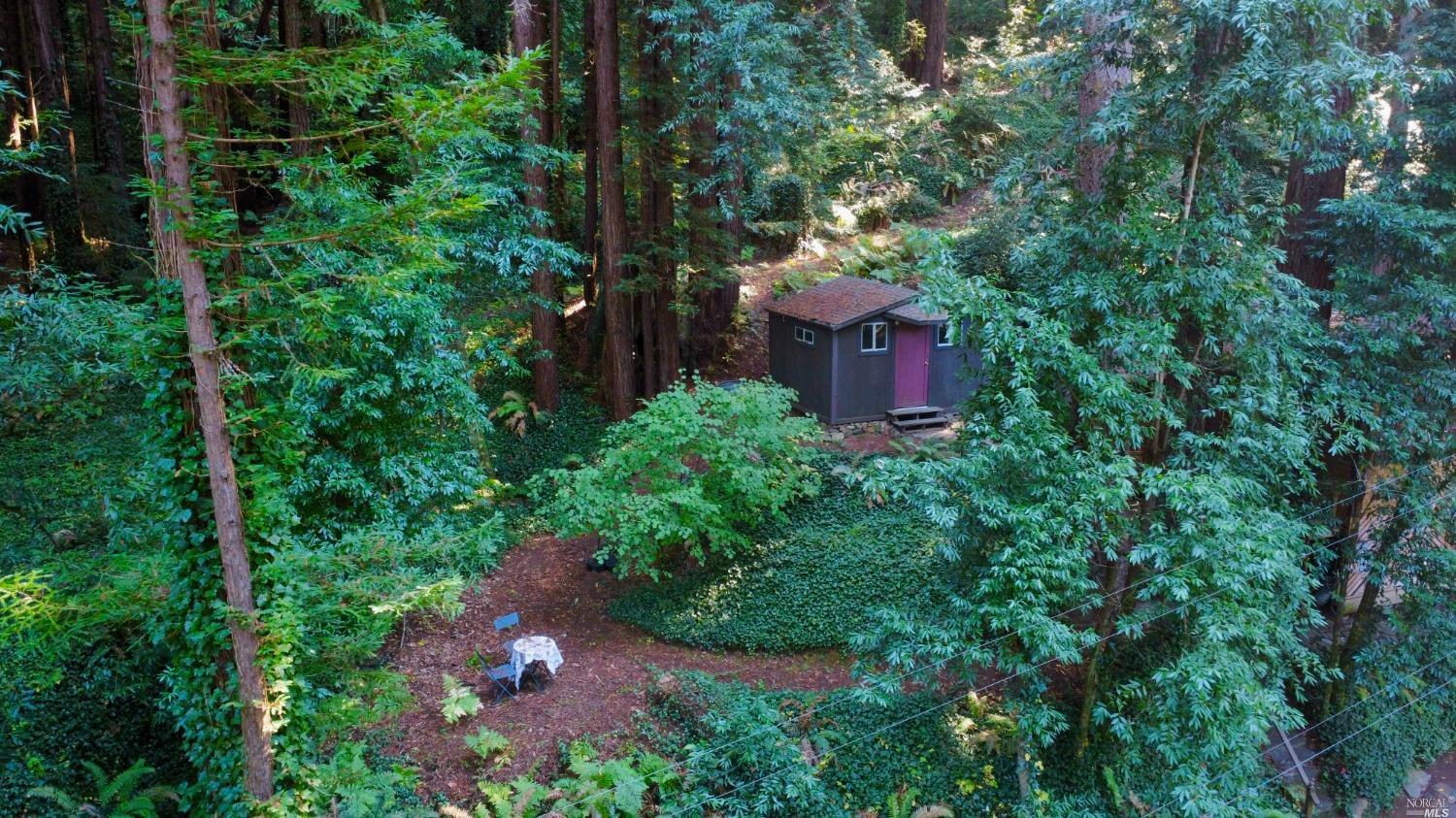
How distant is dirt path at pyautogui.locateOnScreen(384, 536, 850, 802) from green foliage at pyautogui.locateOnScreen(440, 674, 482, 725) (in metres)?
0.14

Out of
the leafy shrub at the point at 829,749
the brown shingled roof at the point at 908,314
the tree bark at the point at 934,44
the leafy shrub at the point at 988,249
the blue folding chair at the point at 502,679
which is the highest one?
the tree bark at the point at 934,44

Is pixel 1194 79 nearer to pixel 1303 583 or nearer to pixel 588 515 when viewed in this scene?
pixel 1303 583

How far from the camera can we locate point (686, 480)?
1165 centimetres

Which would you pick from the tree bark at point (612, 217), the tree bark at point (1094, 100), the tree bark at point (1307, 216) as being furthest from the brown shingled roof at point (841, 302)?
the tree bark at point (1307, 216)

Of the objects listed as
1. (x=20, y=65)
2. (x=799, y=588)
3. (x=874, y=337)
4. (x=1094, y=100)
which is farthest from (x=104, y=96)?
(x=1094, y=100)

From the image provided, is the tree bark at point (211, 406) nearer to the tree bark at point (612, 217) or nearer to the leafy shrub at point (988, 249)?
the tree bark at point (612, 217)

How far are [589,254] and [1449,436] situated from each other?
555 inches

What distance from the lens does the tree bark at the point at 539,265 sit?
13.4 metres

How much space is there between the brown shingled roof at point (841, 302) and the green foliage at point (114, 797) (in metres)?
10.9

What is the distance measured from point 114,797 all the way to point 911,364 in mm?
12500

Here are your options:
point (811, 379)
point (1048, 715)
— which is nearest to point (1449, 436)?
point (1048, 715)

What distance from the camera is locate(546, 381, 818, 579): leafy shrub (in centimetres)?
1093

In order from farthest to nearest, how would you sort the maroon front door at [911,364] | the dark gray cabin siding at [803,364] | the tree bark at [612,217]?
the maroon front door at [911,364] → the dark gray cabin siding at [803,364] → the tree bark at [612,217]

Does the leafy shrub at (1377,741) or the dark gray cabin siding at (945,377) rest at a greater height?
the dark gray cabin siding at (945,377)
